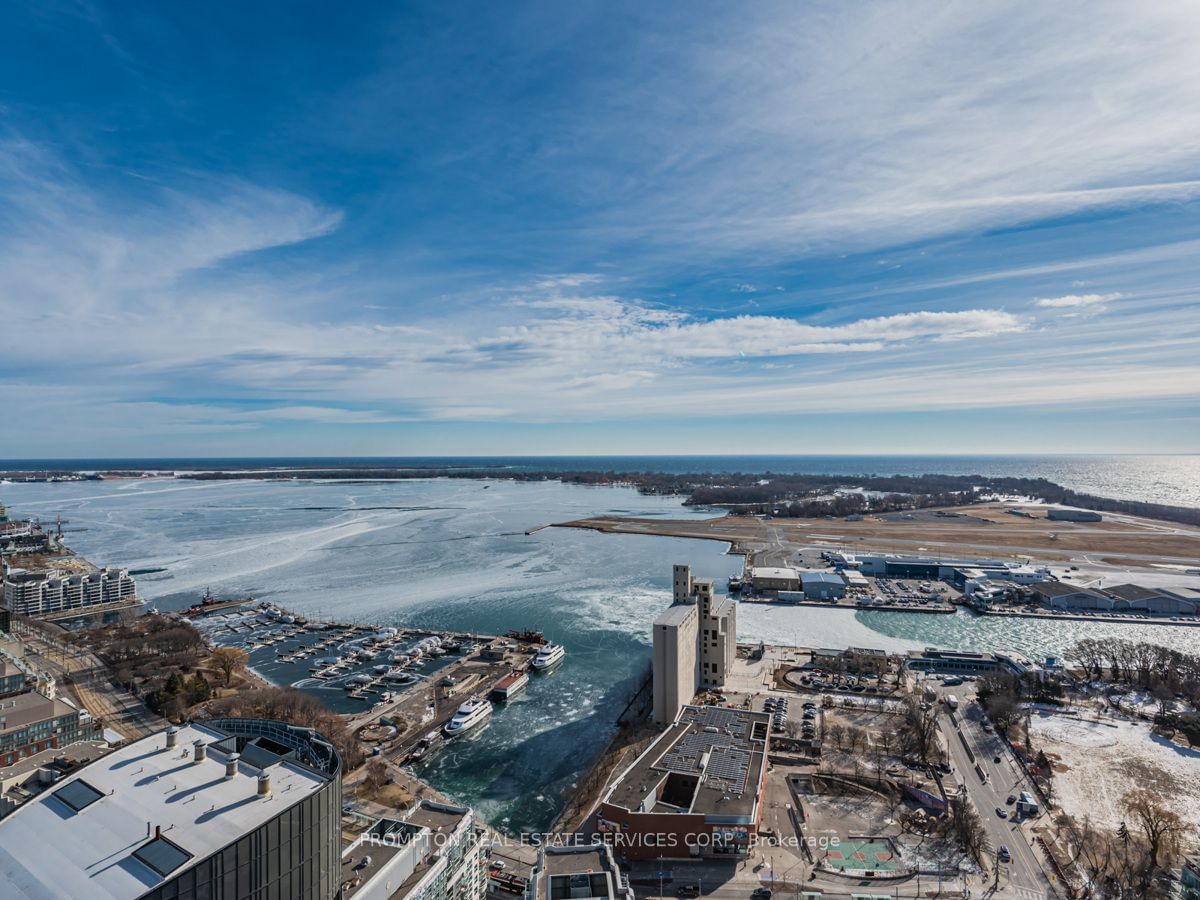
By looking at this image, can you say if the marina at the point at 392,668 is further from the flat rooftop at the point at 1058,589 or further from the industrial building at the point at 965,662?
the flat rooftop at the point at 1058,589

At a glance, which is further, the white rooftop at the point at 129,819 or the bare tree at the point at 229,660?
the bare tree at the point at 229,660

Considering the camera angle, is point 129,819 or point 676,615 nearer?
point 129,819

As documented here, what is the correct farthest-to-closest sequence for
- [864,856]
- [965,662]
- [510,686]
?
[965,662], [510,686], [864,856]

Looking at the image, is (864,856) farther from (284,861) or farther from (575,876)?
(284,861)

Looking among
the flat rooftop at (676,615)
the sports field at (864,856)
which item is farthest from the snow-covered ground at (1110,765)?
the flat rooftop at (676,615)

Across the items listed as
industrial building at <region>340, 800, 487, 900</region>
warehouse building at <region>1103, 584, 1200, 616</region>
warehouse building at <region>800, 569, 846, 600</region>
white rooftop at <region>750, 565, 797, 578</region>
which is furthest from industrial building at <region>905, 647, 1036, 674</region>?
industrial building at <region>340, 800, 487, 900</region>

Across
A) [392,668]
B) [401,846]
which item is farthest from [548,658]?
[401,846]

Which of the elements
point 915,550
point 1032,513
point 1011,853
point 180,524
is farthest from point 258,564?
point 1032,513

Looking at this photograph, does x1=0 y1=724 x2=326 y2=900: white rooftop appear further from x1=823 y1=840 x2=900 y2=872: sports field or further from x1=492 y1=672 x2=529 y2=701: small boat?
x1=492 y1=672 x2=529 y2=701: small boat
